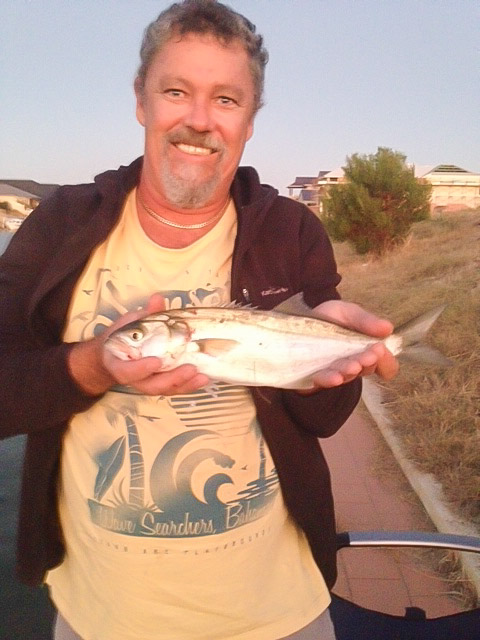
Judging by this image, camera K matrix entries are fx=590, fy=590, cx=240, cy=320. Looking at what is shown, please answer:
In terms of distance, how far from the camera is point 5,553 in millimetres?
5316

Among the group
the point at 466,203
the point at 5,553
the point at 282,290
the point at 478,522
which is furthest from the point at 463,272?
the point at 466,203

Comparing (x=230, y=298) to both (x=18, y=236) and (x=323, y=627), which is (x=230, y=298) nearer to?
(x=18, y=236)

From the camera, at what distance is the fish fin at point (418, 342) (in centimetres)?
250

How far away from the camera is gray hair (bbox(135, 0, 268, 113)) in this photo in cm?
212

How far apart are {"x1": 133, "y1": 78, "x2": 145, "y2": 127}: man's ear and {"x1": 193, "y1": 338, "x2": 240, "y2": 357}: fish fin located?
0.89m

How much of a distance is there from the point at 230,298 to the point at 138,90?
3.08ft

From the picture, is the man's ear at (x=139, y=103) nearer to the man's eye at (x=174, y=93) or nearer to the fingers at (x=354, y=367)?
→ the man's eye at (x=174, y=93)

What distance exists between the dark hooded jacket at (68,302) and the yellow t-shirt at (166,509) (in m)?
0.06

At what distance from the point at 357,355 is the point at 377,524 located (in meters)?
3.25

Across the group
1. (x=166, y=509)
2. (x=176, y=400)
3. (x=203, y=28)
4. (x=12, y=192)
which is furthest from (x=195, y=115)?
(x=12, y=192)

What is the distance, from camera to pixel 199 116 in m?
2.14

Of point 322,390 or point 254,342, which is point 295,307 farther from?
point 322,390

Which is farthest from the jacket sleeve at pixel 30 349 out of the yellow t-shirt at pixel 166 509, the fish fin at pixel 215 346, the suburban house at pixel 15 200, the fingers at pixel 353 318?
the suburban house at pixel 15 200

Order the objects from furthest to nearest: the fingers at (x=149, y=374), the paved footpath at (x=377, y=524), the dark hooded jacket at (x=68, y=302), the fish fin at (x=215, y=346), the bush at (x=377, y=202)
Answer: the bush at (x=377, y=202)
the paved footpath at (x=377, y=524)
the fish fin at (x=215, y=346)
the dark hooded jacket at (x=68, y=302)
the fingers at (x=149, y=374)
